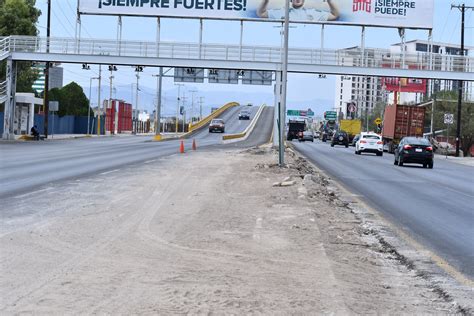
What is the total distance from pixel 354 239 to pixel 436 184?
1378 centimetres

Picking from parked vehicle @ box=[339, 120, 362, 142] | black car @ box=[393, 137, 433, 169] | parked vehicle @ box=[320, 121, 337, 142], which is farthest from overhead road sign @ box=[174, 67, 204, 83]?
parked vehicle @ box=[320, 121, 337, 142]

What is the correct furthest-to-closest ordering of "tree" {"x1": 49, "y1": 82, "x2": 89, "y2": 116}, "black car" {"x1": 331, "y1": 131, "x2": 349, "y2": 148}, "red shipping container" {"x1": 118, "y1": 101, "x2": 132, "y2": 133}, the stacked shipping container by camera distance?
"red shipping container" {"x1": 118, "y1": 101, "x2": 132, "y2": 133} → the stacked shipping container → "tree" {"x1": 49, "y1": 82, "x2": 89, "y2": 116} → "black car" {"x1": 331, "y1": 131, "x2": 349, "y2": 148}

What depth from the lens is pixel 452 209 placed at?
15922mm

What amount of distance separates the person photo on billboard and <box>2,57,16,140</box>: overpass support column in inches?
713

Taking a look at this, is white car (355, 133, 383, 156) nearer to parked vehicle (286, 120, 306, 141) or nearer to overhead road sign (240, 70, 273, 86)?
overhead road sign (240, 70, 273, 86)

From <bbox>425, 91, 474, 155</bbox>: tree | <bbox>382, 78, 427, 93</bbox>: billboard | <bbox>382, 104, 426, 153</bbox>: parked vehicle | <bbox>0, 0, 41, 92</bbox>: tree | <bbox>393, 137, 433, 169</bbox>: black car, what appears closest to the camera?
<bbox>393, 137, 433, 169</bbox>: black car

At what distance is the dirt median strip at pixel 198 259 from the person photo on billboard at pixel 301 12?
35.8m

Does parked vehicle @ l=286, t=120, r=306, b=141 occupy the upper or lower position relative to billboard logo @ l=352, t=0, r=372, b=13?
lower

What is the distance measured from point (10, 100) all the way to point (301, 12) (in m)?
22.0

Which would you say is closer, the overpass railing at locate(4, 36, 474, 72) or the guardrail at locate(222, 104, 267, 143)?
the overpass railing at locate(4, 36, 474, 72)

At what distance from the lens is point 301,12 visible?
50031 mm

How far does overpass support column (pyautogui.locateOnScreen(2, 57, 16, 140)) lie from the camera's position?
158 ft

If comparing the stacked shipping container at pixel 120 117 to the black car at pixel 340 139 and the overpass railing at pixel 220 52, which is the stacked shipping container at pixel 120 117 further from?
the overpass railing at pixel 220 52

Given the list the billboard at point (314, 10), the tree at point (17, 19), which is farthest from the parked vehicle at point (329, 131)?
the tree at point (17, 19)
